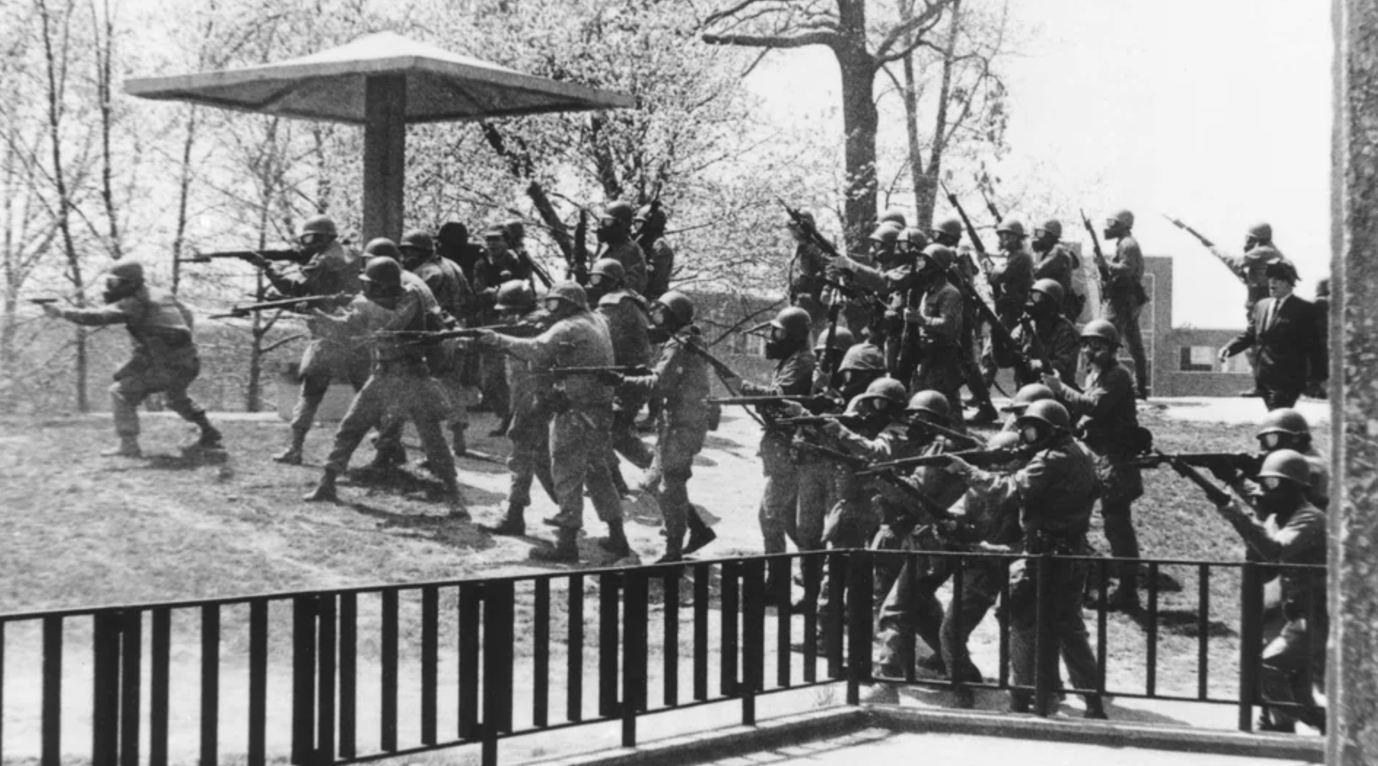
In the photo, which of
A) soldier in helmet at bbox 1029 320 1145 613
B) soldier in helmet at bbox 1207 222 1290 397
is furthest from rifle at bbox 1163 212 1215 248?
soldier in helmet at bbox 1029 320 1145 613

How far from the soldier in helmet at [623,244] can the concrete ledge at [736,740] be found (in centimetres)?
685

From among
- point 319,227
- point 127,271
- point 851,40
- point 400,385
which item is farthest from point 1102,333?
point 851,40

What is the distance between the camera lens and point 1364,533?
354cm

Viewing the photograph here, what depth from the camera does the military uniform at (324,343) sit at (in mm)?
13430

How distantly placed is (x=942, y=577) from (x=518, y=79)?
705cm

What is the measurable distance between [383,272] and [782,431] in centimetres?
386

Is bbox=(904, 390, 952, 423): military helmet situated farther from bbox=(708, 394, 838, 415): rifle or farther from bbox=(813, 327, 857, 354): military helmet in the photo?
bbox=(813, 327, 857, 354): military helmet

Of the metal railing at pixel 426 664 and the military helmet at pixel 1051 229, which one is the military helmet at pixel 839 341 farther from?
the metal railing at pixel 426 664

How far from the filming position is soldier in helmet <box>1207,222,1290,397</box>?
584 inches

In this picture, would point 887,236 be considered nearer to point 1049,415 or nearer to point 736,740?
point 1049,415

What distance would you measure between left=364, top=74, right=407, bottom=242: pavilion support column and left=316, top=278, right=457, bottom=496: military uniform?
66.2 inches

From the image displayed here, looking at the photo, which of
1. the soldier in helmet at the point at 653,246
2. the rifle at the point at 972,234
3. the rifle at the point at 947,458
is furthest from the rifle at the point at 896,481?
the rifle at the point at 972,234

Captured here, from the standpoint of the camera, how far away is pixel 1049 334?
1469 cm

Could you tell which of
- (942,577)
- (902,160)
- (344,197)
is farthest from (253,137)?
(942,577)
